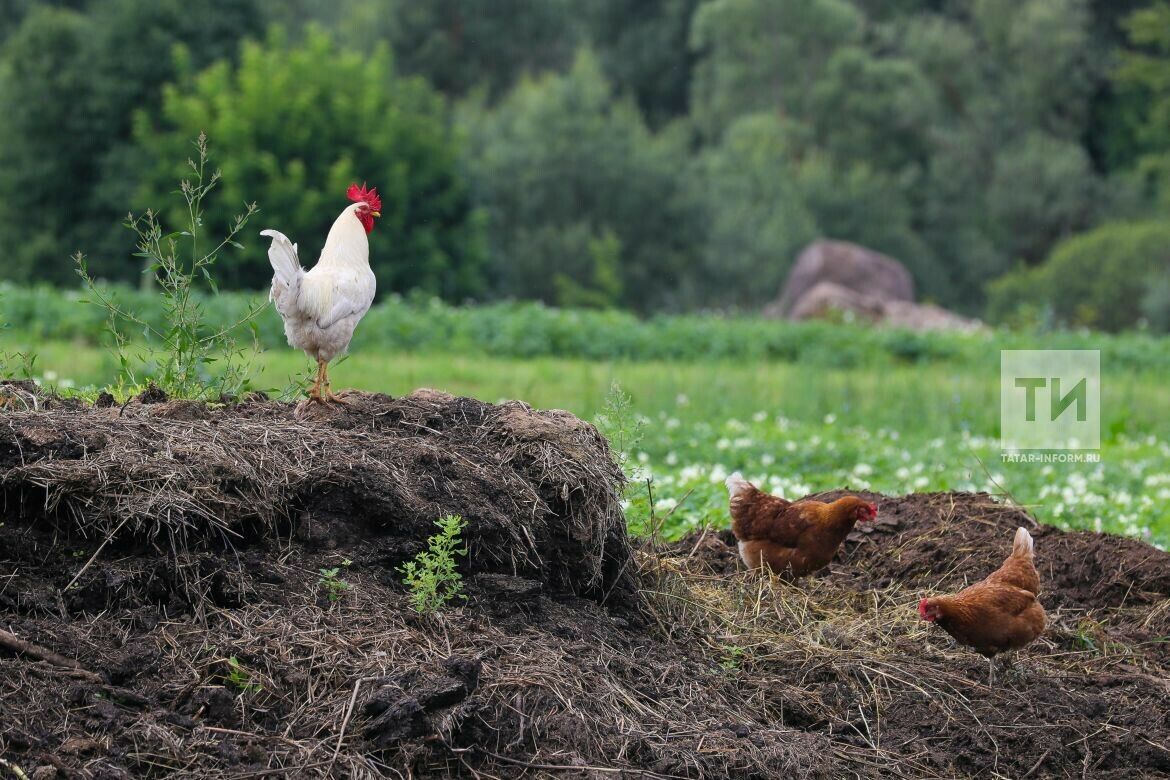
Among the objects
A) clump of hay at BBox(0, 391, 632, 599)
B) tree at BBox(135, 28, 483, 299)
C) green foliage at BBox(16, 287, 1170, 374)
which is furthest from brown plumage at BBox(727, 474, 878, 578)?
tree at BBox(135, 28, 483, 299)

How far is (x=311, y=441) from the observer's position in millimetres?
4344

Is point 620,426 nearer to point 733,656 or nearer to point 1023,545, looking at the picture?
point 733,656

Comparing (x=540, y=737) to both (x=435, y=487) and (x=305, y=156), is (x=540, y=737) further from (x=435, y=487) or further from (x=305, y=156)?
(x=305, y=156)

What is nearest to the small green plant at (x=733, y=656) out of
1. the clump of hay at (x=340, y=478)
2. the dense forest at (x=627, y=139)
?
the clump of hay at (x=340, y=478)

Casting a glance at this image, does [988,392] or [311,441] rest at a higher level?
[311,441]

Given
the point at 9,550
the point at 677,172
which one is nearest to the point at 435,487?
the point at 9,550

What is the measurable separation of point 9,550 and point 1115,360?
17.9 meters

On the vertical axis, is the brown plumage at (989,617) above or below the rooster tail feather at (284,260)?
below

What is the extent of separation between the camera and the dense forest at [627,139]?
2852cm

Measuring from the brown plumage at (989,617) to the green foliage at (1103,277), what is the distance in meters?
27.0

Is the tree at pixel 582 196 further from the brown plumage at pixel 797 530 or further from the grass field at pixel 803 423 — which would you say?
the brown plumage at pixel 797 530

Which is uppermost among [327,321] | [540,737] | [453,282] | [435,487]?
[327,321]

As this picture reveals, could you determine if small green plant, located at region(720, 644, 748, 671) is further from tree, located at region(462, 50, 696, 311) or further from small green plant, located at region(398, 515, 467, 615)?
tree, located at region(462, 50, 696, 311)

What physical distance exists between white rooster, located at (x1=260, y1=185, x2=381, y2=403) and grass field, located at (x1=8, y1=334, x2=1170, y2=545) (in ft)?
3.15
